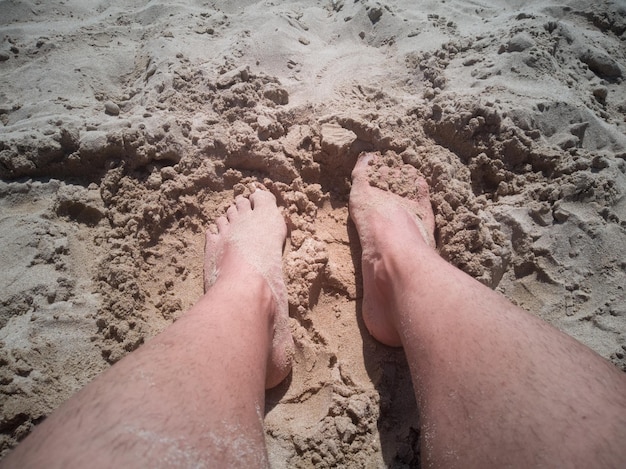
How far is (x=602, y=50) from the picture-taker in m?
2.20

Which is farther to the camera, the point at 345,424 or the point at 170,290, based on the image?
the point at 170,290

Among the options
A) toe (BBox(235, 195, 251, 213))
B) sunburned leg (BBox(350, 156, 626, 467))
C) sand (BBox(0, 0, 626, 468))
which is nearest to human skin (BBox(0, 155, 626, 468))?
sunburned leg (BBox(350, 156, 626, 467))

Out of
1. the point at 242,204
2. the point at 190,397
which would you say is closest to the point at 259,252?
the point at 242,204

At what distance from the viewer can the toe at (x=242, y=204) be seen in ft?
6.00

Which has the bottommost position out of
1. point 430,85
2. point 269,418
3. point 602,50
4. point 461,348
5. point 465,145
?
point 269,418

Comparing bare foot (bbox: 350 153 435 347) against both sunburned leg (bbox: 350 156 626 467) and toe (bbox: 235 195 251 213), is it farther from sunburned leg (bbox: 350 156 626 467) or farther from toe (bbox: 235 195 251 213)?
toe (bbox: 235 195 251 213)

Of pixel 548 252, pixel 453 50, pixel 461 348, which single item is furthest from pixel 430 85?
pixel 461 348

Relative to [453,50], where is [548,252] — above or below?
below

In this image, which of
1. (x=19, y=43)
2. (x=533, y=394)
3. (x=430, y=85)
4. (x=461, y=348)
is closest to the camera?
(x=533, y=394)

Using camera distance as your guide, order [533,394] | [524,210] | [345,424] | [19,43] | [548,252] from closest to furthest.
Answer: [533,394]
[345,424]
[548,252]
[524,210]
[19,43]

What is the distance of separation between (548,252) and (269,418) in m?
1.32

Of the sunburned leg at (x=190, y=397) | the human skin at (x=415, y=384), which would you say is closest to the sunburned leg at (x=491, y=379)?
the human skin at (x=415, y=384)

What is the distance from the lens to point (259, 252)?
1667mm

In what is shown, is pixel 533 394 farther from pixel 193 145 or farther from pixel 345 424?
pixel 193 145
